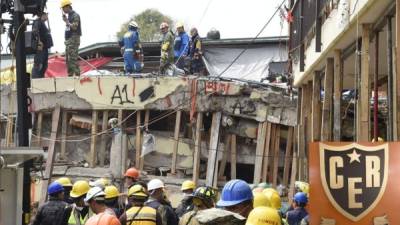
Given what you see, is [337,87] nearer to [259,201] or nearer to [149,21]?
[259,201]

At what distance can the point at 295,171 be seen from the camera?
15.7m

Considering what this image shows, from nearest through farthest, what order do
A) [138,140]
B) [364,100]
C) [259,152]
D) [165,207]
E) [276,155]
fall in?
[165,207] < [364,100] < [259,152] < [276,155] < [138,140]

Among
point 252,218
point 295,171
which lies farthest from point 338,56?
point 252,218

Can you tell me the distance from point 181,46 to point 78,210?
10.4 meters

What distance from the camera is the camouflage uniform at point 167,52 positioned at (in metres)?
17.8

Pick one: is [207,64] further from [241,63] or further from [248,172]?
[248,172]

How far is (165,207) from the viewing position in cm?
802

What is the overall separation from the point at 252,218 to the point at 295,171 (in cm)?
1122

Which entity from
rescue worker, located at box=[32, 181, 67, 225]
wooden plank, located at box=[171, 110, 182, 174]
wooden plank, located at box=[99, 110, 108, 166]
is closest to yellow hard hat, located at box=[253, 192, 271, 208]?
rescue worker, located at box=[32, 181, 67, 225]

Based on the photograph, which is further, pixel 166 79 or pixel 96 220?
pixel 166 79

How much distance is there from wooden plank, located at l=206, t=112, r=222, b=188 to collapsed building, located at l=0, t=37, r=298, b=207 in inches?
0.9

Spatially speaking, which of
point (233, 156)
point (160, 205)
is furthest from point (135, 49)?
point (160, 205)

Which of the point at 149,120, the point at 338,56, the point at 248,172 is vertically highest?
the point at 338,56

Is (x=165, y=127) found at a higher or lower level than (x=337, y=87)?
lower
